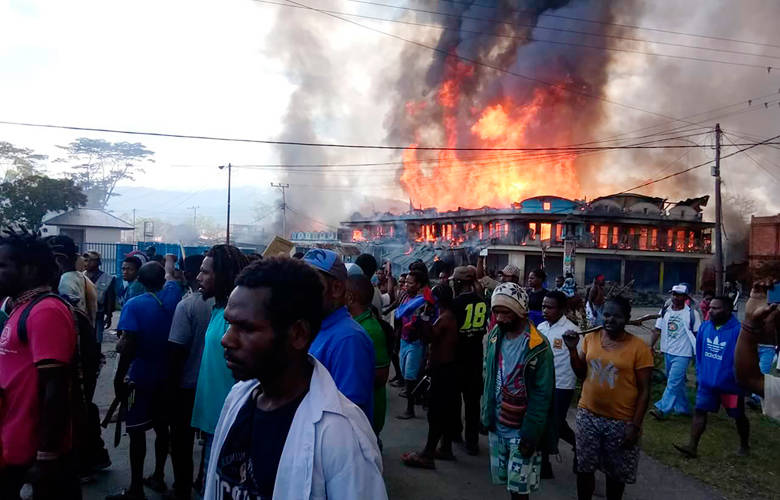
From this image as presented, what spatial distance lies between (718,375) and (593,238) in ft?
123

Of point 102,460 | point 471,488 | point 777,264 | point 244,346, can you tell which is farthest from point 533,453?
point 777,264

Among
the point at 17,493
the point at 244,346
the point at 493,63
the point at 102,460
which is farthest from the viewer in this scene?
the point at 493,63

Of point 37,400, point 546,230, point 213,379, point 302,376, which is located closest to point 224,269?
point 213,379

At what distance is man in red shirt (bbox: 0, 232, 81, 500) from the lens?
257 cm

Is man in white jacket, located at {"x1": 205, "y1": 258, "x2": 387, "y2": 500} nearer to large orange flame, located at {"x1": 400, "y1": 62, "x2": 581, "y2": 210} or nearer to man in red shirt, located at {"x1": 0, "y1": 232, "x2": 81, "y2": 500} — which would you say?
man in red shirt, located at {"x1": 0, "y1": 232, "x2": 81, "y2": 500}

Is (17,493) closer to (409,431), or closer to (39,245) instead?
(39,245)

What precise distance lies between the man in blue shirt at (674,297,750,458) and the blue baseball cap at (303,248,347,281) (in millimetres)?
4767

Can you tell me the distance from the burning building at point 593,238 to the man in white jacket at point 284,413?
35.7m

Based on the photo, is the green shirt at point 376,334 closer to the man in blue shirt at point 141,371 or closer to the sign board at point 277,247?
the man in blue shirt at point 141,371

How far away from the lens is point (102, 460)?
4812mm

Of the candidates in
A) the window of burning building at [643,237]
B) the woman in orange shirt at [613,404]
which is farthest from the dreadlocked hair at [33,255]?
the window of burning building at [643,237]

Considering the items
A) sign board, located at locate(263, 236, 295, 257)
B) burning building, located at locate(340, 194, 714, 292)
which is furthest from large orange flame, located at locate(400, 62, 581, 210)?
sign board, located at locate(263, 236, 295, 257)

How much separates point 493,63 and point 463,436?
164 ft

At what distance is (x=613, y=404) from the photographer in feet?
12.8
